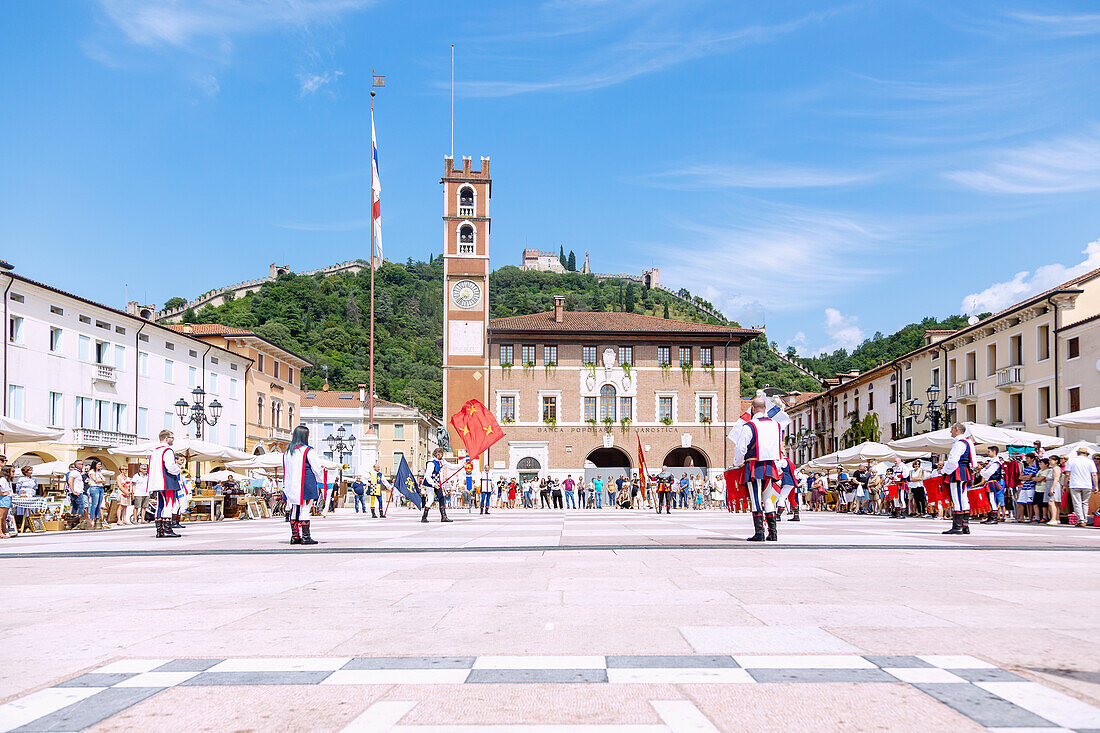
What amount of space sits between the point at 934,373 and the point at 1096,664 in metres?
53.3

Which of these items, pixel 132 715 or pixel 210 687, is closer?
pixel 132 715

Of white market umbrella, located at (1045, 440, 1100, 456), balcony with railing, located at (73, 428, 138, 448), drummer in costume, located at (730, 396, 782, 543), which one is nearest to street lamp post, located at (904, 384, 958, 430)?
white market umbrella, located at (1045, 440, 1100, 456)

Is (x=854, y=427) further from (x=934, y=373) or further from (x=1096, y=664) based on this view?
(x=1096, y=664)

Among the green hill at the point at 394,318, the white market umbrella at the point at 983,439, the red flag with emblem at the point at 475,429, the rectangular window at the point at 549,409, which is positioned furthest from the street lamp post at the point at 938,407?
the green hill at the point at 394,318

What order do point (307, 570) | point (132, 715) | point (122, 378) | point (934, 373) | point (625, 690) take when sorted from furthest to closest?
point (934, 373) → point (122, 378) → point (307, 570) → point (625, 690) → point (132, 715)

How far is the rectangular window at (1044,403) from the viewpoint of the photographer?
42128 mm

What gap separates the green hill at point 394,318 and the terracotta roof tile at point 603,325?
60.8 feet

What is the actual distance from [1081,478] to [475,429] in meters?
21.0

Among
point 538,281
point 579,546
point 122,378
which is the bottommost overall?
point 579,546

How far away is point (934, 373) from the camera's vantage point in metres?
54.1

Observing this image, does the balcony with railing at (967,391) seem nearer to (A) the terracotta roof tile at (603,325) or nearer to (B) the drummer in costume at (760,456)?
(A) the terracotta roof tile at (603,325)

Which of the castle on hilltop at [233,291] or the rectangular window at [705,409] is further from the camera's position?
the castle on hilltop at [233,291]

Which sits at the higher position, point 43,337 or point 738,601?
point 43,337

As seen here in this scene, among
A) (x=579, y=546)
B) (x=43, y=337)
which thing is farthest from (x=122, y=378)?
(x=579, y=546)
